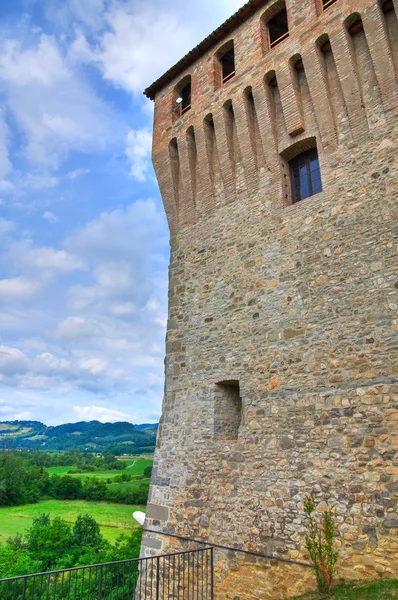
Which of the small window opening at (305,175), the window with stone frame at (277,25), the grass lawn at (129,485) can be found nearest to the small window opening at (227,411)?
the small window opening at (305,175)

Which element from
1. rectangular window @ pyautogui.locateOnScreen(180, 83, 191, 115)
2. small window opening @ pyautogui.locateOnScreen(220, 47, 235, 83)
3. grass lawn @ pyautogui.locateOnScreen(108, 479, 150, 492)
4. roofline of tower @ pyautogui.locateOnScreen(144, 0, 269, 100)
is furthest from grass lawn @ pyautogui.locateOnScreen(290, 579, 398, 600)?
grass lawn @ pyautogui.locateOnScreen(108, 479, 150, 492)

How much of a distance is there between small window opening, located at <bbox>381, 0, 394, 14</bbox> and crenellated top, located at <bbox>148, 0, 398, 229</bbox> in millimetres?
16

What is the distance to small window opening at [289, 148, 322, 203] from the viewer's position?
7.54 m

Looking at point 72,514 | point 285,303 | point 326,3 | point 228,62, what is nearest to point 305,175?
point 285,303

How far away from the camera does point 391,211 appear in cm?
612

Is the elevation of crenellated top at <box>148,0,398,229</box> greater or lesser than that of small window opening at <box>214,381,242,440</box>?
greater

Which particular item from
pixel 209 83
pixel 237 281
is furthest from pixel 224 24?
pixel 237 281

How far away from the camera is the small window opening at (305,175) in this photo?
754 centimetres

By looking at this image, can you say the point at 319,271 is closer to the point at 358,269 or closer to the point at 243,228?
the point at 358,269

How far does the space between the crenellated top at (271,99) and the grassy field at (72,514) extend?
966 inches

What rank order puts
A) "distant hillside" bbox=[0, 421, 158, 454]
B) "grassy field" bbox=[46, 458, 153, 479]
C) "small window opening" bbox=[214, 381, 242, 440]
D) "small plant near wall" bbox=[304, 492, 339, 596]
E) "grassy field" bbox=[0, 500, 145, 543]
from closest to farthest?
"small plant near wall" bbox=[304, 492, 339, 596]
"small window opening" bbox=[214, 381, 242, 440]
"grassy field" bbox=[0, 500, 145, 543]
"grassy field" bbox=[46, 458, 153, 479]
"distant hillside" bbox=[0, 421, 158, 454]

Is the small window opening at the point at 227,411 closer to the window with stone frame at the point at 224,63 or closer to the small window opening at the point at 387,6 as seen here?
the window with stone frame at the point at 224,63

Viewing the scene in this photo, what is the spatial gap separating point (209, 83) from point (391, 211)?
593 cm

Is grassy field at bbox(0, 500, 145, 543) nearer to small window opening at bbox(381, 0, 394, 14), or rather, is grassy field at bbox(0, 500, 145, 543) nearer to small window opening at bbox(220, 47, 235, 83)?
small window opening at bbox(220, 47, 235, 83)
